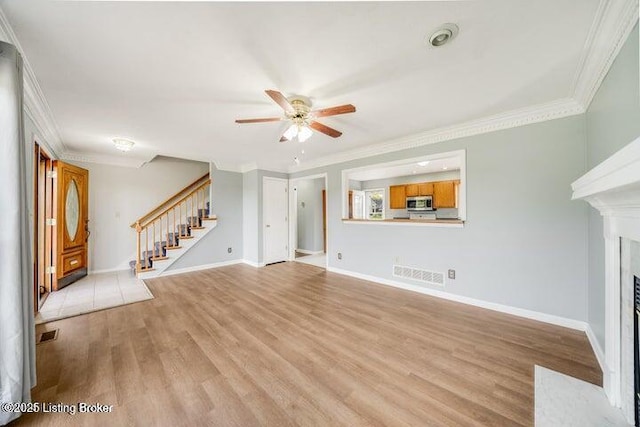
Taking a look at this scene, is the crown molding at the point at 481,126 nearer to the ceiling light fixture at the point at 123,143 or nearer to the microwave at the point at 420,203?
the microwave at the point at 420,203

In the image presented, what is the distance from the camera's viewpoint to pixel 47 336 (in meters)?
2.35

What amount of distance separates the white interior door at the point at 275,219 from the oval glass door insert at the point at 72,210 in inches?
134

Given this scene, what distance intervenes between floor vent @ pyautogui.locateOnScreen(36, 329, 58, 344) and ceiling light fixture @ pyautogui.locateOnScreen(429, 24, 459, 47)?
14.2 ft

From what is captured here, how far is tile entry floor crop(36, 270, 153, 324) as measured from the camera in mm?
2924

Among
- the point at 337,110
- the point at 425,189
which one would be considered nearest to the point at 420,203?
the point at 425,189

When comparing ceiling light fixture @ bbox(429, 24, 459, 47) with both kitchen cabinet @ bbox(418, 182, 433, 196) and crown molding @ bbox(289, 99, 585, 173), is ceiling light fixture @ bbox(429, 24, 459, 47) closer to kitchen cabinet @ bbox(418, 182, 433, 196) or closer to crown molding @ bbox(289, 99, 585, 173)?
crown molding @ bbox(289, 99, 585, 173)

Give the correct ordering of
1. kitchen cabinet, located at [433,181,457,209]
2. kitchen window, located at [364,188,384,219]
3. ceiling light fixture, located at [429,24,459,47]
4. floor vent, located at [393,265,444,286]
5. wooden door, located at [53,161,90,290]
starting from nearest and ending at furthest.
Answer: ceiling light fixture, located at [429,24,459,47]
floor vent, located at [393,265,444,286]
wooden door, located at [53,161,90,290]
kitchen cabinet, located at [433,181,457,209]
kitchen window, located at [364,188,384,219]

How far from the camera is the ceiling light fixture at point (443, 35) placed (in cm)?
145

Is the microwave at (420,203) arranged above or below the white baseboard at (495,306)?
above

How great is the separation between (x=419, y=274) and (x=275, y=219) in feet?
11.6

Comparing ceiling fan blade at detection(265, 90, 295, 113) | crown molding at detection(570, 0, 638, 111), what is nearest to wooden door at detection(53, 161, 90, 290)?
ceiling fan blade at detection(265, 90, 295, 113)

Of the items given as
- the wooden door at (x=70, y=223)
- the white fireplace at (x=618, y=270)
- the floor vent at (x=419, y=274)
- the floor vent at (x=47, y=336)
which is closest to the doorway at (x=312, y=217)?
the floor vent at (x=419, y=274)

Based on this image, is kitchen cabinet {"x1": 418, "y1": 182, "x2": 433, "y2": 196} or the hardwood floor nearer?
the hardwood floor

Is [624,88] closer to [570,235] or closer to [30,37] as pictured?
[570,235]
